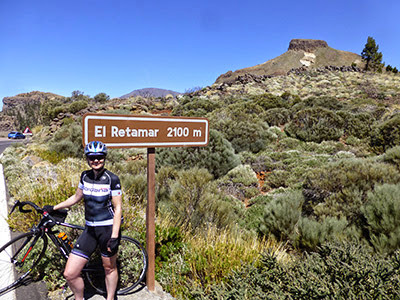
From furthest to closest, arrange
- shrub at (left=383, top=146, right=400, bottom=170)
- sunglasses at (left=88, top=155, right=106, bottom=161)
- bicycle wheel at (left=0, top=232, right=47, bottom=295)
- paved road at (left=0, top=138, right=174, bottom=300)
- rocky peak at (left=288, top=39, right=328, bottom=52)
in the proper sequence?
rocky peak at (left=288, top=39, right=328, bottom=52) → shrub at (left=383, top=146, right=400, bottom=170) → bicycle wheel at (left=0, top=232, right=47, bottom=295) → paved road at (left=0, top=138, right=174, bottom=300) → sunglasses at (left=88, top=155, right=106, bottom=161)

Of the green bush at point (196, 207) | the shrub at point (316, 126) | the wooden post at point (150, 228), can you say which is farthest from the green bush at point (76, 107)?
the wooden post at point (150, 228)

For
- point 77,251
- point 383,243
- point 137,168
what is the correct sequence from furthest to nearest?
1. point 137,168
2. point 383,243
3. point 77,251

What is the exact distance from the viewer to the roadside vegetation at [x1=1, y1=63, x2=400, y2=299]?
7.50 ft

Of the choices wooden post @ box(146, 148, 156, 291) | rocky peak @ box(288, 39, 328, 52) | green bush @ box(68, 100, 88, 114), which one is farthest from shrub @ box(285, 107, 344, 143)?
rocky peak @ box(288, 39, 328, 52)

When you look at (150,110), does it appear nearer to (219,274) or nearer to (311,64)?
(219,274)

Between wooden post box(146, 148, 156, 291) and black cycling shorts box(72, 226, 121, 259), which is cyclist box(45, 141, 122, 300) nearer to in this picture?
black cycling shorts box(72, 226, 121, 259)

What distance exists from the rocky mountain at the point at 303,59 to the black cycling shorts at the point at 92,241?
8897 cm

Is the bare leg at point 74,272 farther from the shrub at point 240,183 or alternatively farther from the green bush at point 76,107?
the green bush at point 76,107

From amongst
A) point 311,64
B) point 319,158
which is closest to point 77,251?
point 319,158

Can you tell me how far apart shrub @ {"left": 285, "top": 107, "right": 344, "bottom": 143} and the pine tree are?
51.1 meters

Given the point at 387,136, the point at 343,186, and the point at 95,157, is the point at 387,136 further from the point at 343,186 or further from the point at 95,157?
the point at 95,157

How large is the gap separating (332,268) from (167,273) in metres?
1.76

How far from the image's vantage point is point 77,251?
248cm

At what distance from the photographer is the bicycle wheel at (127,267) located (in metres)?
2.98
